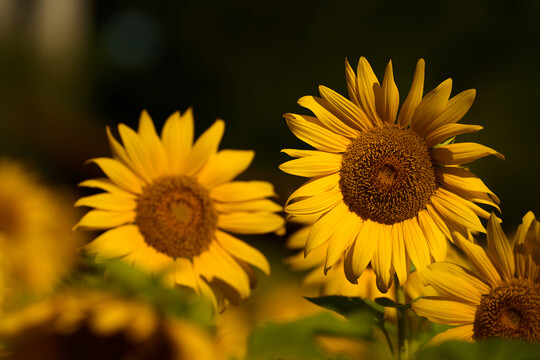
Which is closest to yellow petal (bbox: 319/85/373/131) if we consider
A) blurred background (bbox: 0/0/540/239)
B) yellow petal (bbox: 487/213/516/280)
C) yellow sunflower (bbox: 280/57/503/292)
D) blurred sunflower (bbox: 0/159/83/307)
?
yellow sunflower (bbox: 280/57/503/292)

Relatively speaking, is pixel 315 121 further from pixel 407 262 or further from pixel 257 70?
pixel 257 70

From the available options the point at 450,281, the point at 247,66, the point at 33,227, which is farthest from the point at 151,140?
the point at 247,66

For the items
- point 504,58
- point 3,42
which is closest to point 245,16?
point 3,42

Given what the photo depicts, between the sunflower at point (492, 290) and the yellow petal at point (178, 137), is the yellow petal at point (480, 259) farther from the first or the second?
the yellow petal at point (178, 137)

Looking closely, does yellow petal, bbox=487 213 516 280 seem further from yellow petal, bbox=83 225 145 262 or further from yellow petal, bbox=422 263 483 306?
yellow petal, bbox=83 225 145 262

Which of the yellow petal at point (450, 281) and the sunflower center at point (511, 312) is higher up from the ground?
the yellow petal at point (450, 281)

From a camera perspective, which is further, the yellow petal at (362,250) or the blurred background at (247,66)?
the blurred background at (247,66)

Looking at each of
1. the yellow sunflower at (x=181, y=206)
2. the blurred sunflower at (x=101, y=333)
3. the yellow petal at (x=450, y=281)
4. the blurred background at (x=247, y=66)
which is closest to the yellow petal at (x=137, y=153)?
the yellow sunflower at (x=181, y=206)
